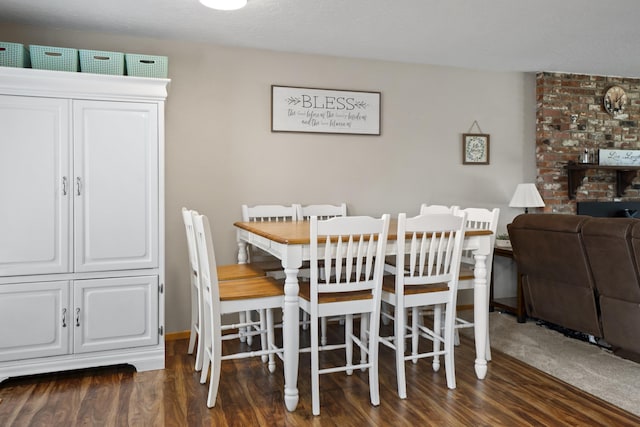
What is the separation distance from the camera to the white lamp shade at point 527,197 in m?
4.33

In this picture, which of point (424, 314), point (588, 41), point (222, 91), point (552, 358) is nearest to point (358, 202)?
point (424, 314)

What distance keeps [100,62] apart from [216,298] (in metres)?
1.69

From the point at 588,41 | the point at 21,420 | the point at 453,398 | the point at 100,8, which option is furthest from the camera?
the point at 588,41

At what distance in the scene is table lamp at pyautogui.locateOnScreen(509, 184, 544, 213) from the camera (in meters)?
4.33

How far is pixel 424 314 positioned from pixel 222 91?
254cm

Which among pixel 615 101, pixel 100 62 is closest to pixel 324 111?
pixel 100 62

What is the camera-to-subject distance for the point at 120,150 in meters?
3.01

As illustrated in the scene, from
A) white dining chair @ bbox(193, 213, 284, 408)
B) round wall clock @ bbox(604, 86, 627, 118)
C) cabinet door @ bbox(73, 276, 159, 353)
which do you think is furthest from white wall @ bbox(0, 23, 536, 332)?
white dining chair @ bbox(193, 213, 284, 408)

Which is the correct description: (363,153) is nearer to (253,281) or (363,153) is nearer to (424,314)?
(424,314)

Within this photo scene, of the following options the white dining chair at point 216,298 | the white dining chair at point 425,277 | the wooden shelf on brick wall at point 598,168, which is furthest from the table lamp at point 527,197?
the white dining chair at point 216,298

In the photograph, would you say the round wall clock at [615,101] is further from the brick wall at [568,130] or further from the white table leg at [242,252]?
the white table leg at [242,252]

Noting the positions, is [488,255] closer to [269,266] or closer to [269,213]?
[269,266]

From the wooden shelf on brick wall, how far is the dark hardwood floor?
2284 mm

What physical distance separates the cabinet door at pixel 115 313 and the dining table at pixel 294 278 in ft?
2.51
